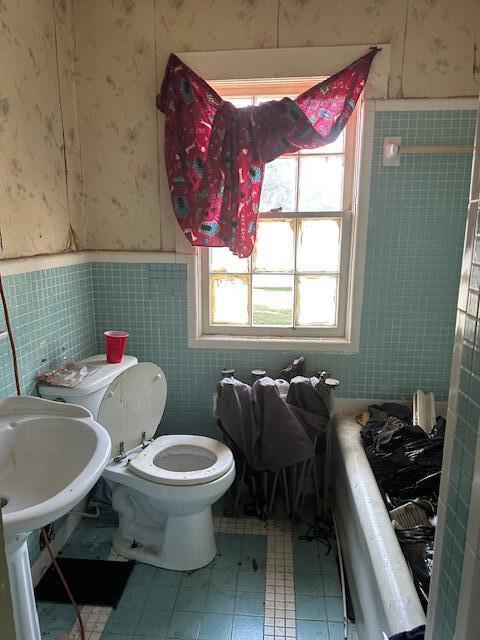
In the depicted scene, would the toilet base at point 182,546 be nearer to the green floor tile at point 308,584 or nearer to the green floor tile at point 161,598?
the green floor tile at point 161,598

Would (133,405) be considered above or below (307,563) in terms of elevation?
above

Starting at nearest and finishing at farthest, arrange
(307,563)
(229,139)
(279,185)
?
1. (307,563)
2. (229,139)
3. (279,185)

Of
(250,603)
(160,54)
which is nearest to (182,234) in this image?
(160,54)

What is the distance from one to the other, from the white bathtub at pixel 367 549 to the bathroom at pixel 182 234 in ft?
0.37

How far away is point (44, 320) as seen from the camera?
193cm

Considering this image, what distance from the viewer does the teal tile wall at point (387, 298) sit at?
2121 mm

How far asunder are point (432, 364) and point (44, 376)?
1.87m

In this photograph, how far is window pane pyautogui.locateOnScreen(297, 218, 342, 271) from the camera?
7.72 feet

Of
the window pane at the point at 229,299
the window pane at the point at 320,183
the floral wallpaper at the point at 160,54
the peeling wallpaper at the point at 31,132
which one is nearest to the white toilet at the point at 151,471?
the window pane at the point at 229,299

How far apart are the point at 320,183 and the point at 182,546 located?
1.87 m

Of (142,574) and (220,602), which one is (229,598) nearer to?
(220,602)

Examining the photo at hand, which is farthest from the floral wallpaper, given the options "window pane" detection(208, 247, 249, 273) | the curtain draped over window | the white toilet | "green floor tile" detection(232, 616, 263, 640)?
"green floor tile" detection(232, 616, 263, 640)

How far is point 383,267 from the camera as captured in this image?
2.23 metres

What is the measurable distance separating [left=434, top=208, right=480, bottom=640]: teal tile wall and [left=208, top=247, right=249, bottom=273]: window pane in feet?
6.03
